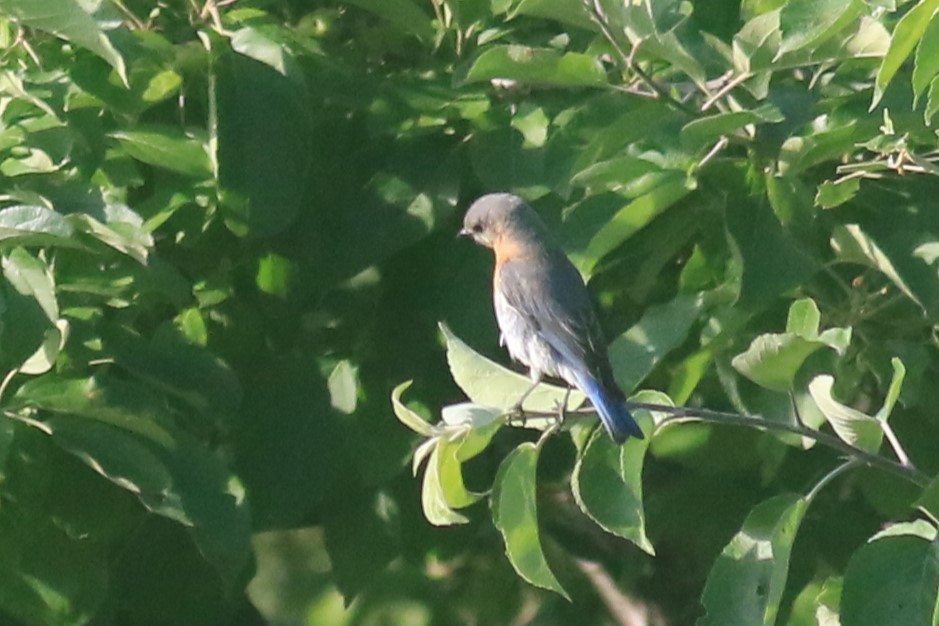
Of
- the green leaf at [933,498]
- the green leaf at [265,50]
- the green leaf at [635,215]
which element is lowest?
the green leaf at [933,498]

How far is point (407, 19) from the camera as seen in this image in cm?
208

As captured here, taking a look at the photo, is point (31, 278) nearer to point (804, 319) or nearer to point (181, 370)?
point (181, 370)

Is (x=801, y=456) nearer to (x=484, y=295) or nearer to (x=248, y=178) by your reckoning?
(x=484, y=295)

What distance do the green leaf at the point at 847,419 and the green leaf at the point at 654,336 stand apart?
0.22 m

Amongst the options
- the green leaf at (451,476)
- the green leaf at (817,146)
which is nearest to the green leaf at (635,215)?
the green leaf at (817,146)

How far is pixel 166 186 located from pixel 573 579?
90cm

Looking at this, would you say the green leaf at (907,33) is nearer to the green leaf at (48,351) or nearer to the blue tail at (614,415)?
the blue tail at (614,415)

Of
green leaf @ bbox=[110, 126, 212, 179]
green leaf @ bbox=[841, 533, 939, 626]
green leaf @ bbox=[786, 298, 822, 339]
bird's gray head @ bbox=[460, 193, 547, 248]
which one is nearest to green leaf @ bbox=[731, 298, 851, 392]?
green leaf @ bbox=[786, 298, 822, 339]

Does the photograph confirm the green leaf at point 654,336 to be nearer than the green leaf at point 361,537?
Yes

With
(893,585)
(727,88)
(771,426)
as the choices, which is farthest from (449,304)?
(893,585)

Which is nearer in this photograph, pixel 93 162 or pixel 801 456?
pixel 93 162

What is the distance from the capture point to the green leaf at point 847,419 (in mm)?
1563

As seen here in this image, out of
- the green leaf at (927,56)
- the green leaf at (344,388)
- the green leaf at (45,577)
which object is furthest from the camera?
the green leaf at (344,388)

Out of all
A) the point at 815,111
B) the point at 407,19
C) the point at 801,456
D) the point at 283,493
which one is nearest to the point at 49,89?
the point at 407,19
